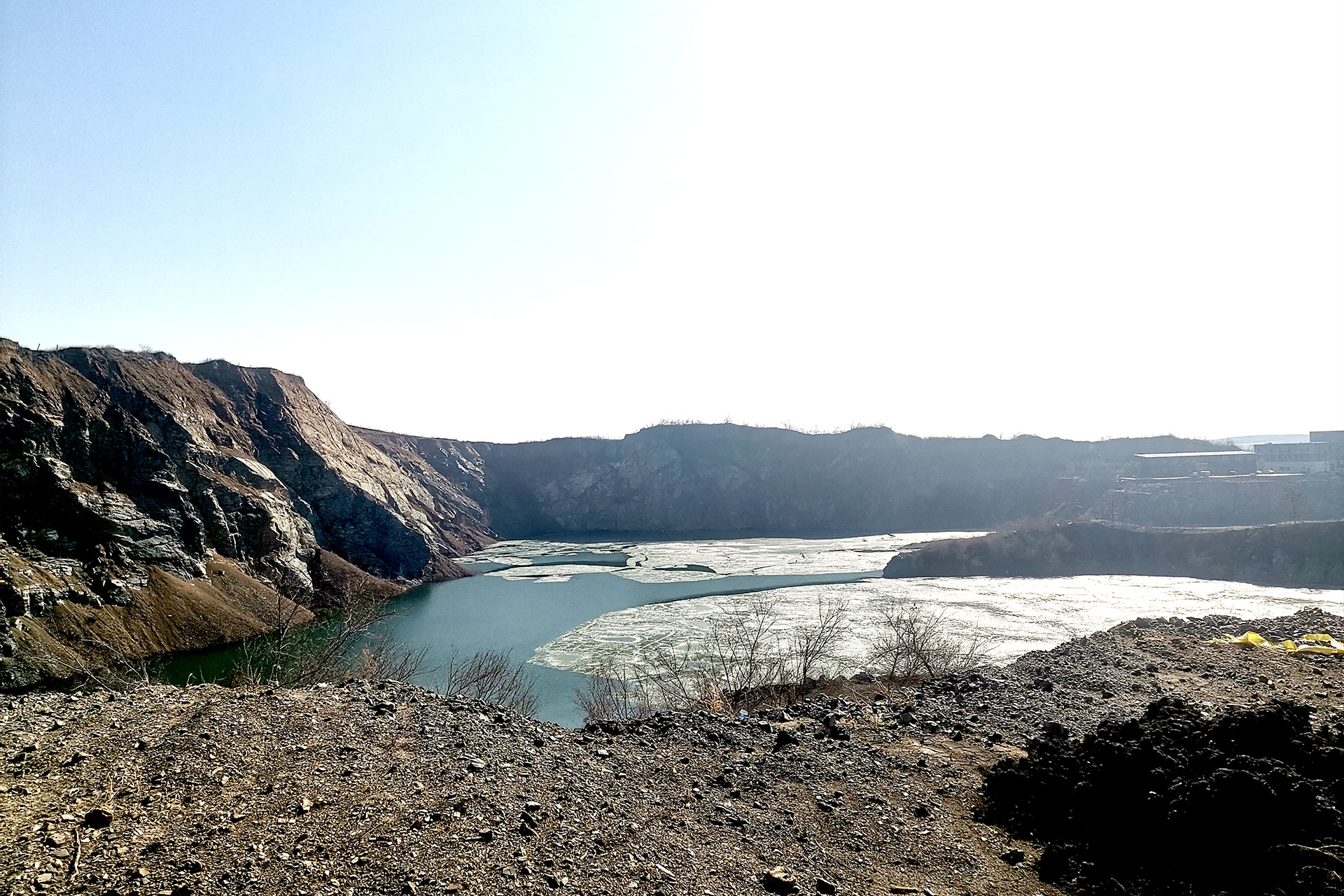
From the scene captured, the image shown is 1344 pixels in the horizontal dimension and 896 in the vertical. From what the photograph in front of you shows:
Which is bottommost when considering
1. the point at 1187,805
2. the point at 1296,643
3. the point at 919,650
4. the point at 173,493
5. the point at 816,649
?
the point at 816,649

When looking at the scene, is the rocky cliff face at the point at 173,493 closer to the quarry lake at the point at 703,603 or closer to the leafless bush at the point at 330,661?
the quarry lake at the point at 703,603

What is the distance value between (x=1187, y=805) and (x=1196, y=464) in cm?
8199

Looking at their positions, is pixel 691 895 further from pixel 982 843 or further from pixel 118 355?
pixel 118 355

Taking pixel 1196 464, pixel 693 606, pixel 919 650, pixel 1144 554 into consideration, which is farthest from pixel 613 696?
→ pixel 1196 464

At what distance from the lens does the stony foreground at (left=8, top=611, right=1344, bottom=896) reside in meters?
4.76

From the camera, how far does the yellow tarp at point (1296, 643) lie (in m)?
12.5

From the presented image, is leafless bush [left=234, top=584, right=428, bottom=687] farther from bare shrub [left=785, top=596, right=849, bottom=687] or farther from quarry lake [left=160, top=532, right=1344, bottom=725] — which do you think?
bare shrub [left=785, top=596, right=849, bottom=687]

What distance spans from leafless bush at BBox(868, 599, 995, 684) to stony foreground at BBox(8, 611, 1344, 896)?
5.35 metres

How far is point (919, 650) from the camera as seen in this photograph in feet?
50.6

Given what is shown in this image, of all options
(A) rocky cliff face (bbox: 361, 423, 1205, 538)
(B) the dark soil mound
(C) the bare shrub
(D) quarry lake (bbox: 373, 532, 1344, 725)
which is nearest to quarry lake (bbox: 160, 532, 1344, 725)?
(D) quarry lake (bbox: 373, 532, 1344, 725)

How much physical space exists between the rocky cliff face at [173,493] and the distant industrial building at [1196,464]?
238 feet

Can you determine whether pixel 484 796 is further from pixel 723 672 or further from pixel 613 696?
pixel 723 672

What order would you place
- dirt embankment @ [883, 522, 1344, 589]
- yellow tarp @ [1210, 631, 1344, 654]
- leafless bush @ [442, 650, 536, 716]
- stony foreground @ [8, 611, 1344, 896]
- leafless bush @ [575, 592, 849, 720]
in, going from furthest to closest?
dirt embankment @ [883, 522, 1344, 589] < leafless bush @ [442, 650, 536, 716] < leafless bush @ [575, 592, 849, 720] < yellow tarp @ [1210, 631, 1344, 654] < stony foreground @ [8, 611, 1344, 896]

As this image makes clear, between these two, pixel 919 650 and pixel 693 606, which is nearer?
pixel 919 650
